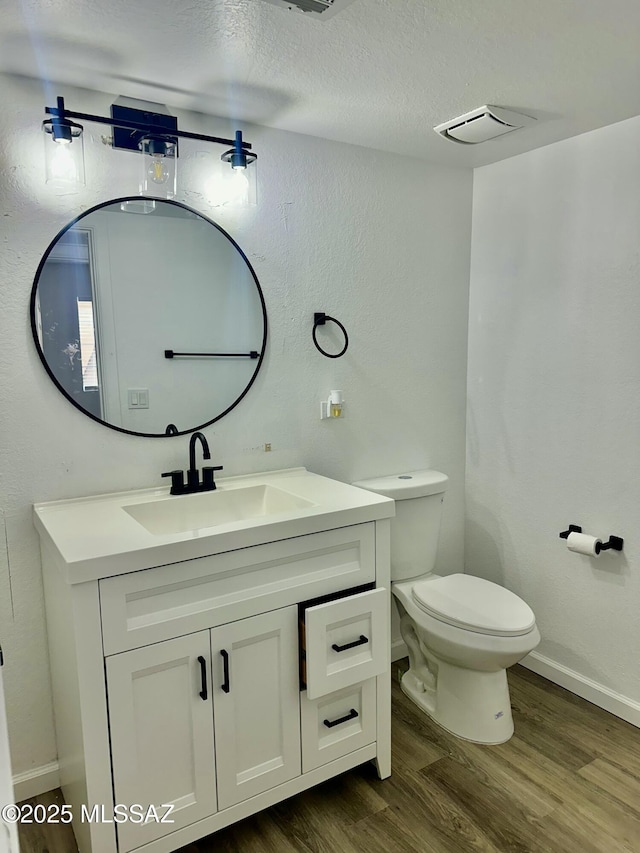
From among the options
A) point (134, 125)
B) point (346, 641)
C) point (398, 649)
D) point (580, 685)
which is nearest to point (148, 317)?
point (134, 125)

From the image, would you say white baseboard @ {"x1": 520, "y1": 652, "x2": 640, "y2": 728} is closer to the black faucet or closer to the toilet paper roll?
the toilet paper roll

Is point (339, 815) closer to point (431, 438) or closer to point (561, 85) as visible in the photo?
point (431, 438)

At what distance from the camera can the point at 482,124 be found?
2.00 m

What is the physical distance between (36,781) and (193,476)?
3.55 ft

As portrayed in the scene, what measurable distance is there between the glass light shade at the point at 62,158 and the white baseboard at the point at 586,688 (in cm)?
254

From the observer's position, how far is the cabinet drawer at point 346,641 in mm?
1645

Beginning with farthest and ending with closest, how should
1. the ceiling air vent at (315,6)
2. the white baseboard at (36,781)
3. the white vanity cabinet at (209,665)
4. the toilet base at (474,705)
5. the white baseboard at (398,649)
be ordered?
the white baseboard at (398,649) < the toilet base at (474,705) < the white baseboard at (36,781) < the white vanity cabinet at (209,665) < the ceiling air vent at (315,6)

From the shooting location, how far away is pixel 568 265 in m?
2.28

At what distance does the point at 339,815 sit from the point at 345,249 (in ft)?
6.46

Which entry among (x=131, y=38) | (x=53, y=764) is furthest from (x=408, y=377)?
(x=53, y=764)

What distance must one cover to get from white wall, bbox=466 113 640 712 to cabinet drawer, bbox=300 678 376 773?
1030 millimetres

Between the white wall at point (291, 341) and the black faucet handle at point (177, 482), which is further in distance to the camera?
the black faucet handle at point (177, 482)

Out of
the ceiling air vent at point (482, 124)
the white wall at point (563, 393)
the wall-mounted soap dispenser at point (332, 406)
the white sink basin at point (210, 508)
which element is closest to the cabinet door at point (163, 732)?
the white sink basin at point (210, 508)

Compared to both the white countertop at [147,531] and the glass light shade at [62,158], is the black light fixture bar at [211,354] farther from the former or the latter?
the glass light shade at [62,158]
